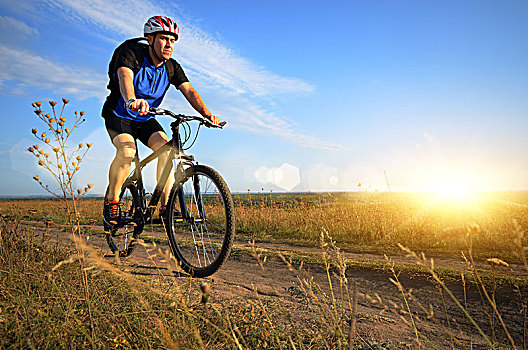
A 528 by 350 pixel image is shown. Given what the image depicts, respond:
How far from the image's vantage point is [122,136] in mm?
4281

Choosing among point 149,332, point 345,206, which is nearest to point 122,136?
point 149,332

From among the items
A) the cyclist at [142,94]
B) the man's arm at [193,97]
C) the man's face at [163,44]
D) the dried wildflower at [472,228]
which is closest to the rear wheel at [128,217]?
the cyclist at [142,94]

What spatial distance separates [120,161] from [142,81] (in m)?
1.10

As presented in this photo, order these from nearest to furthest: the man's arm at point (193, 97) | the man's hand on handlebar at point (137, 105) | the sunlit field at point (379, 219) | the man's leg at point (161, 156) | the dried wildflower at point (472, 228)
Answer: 1. the dried wildflower at point (472, 228)
2. the man's hand on handlebar at point (137, 105)
3. the man's leg at point (161, 156)
4. the man's arm at point (193, 97)
5. the sunlit field at point (379, 219)

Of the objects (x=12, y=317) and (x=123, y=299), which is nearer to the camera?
(x=12, y=317)

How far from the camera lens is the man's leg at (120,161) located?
429 cm

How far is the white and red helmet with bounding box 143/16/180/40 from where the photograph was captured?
156 inches

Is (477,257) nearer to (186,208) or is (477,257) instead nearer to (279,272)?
(279,272)

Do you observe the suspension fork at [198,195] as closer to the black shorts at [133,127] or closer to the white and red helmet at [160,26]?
the black shorts at [133,127]

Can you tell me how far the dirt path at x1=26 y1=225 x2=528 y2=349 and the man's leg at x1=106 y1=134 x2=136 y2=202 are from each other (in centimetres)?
107

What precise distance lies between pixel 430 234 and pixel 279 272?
13.4ft

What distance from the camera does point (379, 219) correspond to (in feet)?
24.0

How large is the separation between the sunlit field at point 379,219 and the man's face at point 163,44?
3.35 m

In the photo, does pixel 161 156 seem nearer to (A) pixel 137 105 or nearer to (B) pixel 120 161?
(B) pixel 120 161
